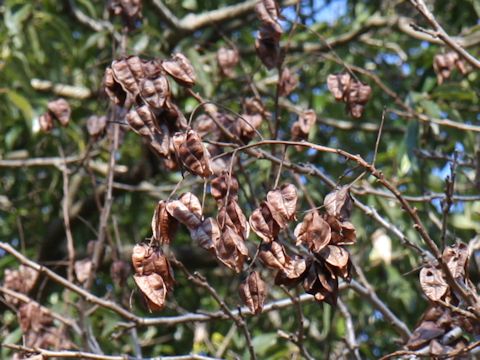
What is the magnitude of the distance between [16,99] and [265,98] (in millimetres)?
1043

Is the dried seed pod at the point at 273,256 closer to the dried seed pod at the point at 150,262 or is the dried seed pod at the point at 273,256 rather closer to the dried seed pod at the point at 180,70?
the dried seed pod at the point at 150,262

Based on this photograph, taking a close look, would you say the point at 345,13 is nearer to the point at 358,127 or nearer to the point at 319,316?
the point at 358,127

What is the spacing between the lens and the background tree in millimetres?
2533

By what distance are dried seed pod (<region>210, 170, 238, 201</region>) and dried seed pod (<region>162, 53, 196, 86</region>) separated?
30 cm

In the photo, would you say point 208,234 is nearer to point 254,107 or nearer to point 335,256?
point 335,256

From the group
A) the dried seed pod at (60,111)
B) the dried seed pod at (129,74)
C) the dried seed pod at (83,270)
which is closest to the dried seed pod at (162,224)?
the dried seed pod at (129,74)

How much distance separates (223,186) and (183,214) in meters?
0.12

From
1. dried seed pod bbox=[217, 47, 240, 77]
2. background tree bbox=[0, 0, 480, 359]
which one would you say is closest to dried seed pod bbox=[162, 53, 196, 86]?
background tree bbox=[0, 0, 480, 359]

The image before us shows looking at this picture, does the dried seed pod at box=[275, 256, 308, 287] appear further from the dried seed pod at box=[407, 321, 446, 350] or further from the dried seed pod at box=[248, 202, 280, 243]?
the dried seed pod at box=[407, 321, 446, 350]

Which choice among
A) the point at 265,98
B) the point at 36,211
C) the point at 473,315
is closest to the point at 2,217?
the point at 36,211

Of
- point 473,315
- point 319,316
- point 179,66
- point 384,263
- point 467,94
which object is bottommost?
point 319,316

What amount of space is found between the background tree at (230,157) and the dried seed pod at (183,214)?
188 millimetres

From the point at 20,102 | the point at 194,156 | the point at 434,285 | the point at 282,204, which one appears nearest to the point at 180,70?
the point at 194,156

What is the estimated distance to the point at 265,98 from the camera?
4188 millimetres
